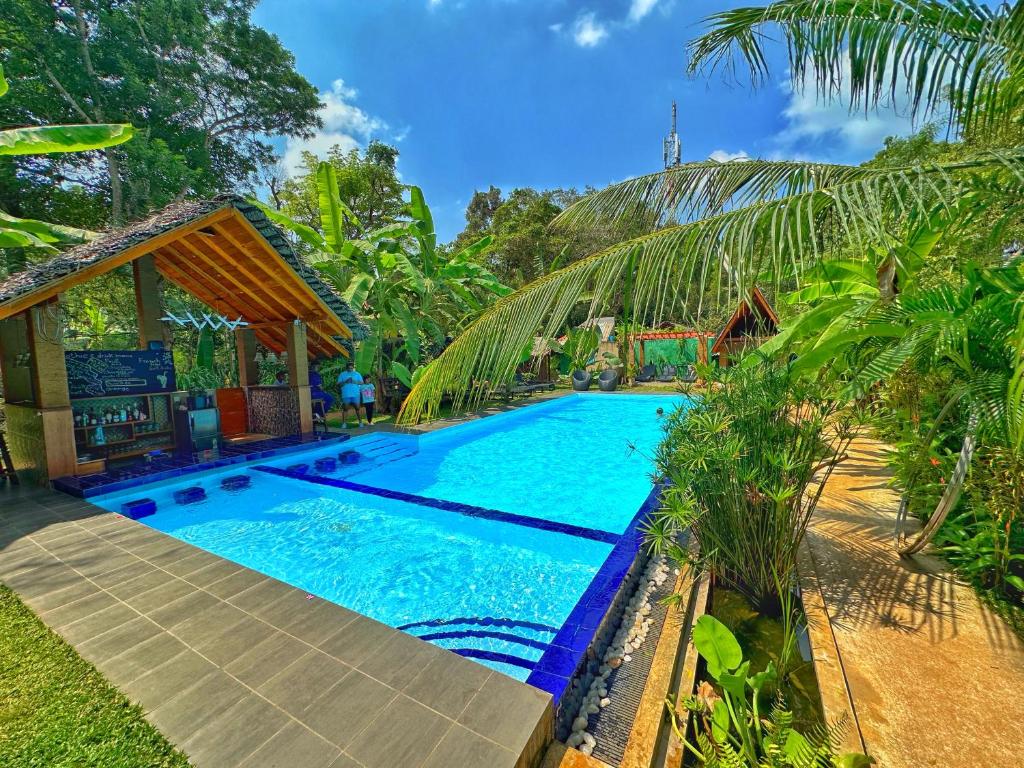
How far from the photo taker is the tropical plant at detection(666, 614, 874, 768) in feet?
5.03

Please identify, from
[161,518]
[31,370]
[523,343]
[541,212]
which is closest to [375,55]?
[541,212]

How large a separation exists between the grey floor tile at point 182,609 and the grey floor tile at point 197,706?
2.54 ft

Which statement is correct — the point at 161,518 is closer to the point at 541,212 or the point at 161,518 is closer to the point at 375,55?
the point at 375,55

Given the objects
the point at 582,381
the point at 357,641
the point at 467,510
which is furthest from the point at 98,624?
the point at 582,381

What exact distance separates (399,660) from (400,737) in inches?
20.2

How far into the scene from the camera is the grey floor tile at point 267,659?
2.28 metres

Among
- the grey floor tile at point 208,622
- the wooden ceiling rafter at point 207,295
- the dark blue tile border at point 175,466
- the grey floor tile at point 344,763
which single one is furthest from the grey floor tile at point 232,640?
the wooden ceiling rafter at point 207,295

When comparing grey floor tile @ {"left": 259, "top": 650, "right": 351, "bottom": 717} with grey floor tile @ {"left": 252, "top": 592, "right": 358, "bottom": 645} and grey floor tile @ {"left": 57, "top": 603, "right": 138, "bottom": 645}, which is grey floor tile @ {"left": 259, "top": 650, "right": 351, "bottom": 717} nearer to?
grey floor tile @ {"left": 252, "top": 592, "right": 358, "bottom": 645}

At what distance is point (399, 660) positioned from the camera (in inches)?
94.3

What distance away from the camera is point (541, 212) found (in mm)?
24359

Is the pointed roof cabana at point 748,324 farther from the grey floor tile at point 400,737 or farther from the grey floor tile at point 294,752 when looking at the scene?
the grey floor tile at point 294,752

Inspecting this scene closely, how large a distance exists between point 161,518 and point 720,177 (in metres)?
7.40

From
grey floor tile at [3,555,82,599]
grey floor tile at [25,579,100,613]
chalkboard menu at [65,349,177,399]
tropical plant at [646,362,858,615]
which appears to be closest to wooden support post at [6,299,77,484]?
chalkboard menu at [65,349,177,399]

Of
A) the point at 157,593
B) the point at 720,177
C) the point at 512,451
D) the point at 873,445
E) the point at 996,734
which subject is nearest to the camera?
the point at 996,734
